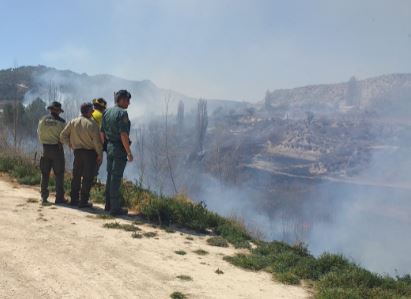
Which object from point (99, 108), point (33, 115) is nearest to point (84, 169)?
point (99, 108)

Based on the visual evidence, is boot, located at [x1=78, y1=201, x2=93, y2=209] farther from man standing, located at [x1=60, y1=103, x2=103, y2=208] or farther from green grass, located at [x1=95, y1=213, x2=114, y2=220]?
green grass, located at [x1=95, y1=213, x2=114, y2=220]

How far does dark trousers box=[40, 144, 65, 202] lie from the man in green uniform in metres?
1.24

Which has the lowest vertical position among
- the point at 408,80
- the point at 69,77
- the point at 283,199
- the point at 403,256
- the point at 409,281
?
the point at 403,256

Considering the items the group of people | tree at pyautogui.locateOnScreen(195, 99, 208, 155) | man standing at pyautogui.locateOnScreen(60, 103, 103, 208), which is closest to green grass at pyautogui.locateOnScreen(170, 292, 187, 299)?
the group of people

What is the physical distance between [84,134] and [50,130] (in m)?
0.81

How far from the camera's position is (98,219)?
22.2 ft

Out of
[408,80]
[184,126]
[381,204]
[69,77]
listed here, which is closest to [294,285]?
[381,204]

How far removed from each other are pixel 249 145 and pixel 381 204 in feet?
112

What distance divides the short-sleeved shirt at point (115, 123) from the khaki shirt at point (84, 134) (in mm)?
354

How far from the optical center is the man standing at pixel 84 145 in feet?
24.1

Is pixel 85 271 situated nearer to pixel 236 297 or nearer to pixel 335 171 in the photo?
pixel 236 297

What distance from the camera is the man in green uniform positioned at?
22.3 feet

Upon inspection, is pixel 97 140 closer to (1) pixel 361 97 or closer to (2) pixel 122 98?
(2) pixel 122 98

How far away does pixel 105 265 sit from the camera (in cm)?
476
